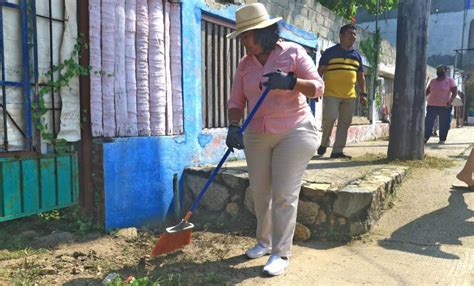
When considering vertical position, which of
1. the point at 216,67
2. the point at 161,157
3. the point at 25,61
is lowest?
the point at 161,157

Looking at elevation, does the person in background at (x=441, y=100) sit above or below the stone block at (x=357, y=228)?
above

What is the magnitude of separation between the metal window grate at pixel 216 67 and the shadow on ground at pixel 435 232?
7.84 feet

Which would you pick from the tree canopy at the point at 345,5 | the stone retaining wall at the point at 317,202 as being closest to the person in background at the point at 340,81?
the stone retaining wall at the point at 317,202

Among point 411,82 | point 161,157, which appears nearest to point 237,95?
point 161,157

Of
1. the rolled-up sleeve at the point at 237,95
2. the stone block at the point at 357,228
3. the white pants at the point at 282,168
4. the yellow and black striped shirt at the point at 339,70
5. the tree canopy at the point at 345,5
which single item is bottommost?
the stone block at the point at 357,228

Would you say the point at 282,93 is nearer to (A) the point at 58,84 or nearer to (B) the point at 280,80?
(B) the point at 280,80

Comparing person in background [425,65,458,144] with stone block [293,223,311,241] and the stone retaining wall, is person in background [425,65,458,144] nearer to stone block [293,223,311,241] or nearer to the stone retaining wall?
the stone retaining wall

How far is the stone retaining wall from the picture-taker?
3.60m

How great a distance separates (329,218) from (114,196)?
188 centimetres

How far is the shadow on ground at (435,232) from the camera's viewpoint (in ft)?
11.2

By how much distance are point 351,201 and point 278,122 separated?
1.17 m

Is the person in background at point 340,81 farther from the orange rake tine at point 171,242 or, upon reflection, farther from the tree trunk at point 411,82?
the orange rake tine at point 171,242

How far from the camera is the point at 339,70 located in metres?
5.39

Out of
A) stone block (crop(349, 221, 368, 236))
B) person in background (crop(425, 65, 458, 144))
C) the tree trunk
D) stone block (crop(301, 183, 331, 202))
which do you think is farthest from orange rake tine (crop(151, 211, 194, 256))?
person in background (crop(425, 65, 458, 144))
